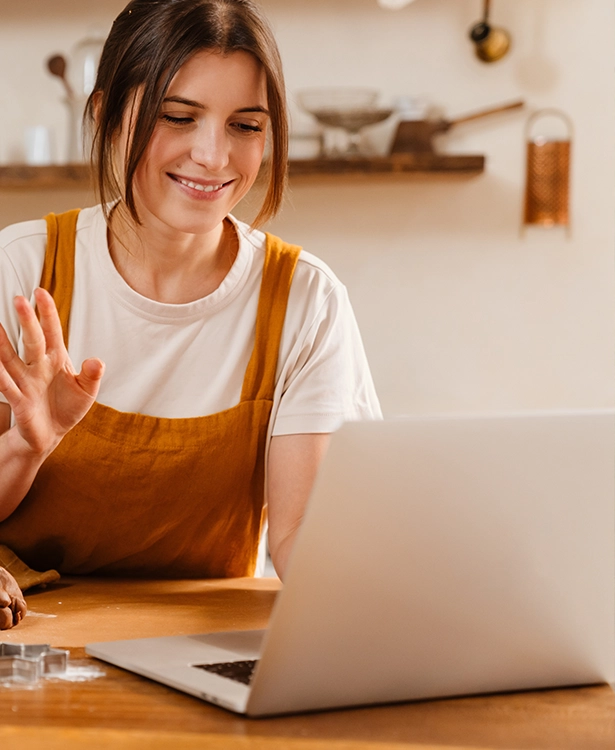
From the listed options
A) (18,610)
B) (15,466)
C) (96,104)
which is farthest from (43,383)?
(96,104)

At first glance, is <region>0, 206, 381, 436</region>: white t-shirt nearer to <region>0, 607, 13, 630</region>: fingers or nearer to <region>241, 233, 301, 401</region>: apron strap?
<region>241, 233, 301, 401</region>: apron strap

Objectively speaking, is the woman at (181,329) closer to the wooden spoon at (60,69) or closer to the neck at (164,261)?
the neck at (164,261)

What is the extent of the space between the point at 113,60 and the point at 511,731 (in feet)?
3.33

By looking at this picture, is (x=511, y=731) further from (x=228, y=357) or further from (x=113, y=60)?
(x=113, y=60)

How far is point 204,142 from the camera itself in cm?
127

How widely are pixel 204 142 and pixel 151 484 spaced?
1.48 feet

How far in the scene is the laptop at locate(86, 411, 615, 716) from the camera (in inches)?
25.6

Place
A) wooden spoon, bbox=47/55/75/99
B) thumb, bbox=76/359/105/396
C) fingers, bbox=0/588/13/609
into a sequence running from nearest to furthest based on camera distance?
fingers, bbox=0/588/13/609 < thumb, bbox=76/359/105/396 < wooden spoon, bbox=47/55/75/99

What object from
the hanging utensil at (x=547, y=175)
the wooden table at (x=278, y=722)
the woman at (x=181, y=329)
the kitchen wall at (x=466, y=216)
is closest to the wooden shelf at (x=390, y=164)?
the kitchen wall at (x=466, y=216)

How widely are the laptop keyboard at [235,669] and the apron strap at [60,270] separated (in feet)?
2.33

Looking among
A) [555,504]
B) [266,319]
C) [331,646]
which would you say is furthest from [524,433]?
[266,319]

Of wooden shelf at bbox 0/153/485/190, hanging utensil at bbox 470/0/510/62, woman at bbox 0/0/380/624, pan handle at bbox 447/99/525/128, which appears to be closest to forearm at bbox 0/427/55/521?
woman at bbox 0/0/380/624

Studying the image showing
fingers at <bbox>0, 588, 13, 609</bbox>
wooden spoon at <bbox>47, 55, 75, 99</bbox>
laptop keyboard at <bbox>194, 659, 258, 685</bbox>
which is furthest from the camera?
wooden spoon at <bbox>47, 55, 75, 99</bbox>

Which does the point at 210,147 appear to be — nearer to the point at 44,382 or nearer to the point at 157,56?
the point at 157,56
